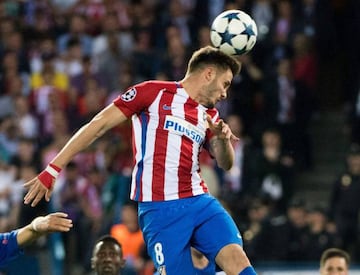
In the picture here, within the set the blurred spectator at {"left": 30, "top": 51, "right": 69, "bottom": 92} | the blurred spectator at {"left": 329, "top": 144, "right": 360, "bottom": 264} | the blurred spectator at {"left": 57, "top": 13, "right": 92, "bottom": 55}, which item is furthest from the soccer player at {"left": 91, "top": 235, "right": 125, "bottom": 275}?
the blurred spectator at {"left": 57, "top": 13, "right": 92, "bottom": 55}

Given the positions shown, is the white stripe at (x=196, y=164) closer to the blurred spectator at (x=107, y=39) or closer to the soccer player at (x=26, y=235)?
the soccer player at (x=26, y=235)

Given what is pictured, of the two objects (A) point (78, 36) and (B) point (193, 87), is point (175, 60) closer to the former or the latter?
(A) point (78, 36)

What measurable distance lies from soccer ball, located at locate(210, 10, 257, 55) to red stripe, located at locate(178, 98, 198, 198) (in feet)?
1.99

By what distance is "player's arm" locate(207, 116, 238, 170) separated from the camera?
881cm

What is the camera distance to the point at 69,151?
28.6 ft

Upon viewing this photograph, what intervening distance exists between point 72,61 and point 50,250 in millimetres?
3698

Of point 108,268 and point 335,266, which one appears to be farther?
point 335,266

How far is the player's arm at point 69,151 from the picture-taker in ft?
28.0

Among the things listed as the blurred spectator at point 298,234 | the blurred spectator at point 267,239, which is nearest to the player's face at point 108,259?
the blurred spectator at point 267,239

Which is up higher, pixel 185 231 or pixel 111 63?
pixel 111 63

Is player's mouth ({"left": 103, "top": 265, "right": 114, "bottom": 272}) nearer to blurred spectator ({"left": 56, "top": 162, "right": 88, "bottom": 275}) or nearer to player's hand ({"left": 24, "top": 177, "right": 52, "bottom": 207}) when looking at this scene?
player's hand ({"left": 24, "top": 177, "right": 52, "bottom": 207})

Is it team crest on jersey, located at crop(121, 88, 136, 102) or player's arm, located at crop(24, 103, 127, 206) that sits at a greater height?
team crest on jersey, located at crop(121, 88, 136, 102)

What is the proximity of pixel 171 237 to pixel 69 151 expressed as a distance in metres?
0.97

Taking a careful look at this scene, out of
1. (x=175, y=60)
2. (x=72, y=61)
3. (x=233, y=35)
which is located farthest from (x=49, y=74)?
(x=233, y=35)
